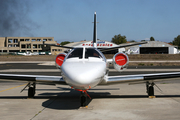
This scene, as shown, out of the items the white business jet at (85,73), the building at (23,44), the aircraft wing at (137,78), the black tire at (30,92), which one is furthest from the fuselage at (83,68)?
the building at (23,44)

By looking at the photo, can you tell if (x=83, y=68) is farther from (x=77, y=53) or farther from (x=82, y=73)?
(x=77, y=53)

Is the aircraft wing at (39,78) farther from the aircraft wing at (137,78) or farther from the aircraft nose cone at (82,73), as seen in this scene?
the aircraft wing at (137,78)

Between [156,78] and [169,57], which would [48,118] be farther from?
[169,57]

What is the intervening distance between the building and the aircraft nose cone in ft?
398

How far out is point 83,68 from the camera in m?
6.94

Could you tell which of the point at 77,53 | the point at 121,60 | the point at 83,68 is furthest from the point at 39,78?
the point at 121,60

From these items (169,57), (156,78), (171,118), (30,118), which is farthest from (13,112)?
(169,57)

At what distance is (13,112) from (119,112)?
132 inches

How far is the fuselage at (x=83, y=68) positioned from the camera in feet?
21.6

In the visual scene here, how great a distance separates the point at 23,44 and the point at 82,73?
131 m

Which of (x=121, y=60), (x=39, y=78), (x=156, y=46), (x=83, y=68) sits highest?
(x=156, y=46)

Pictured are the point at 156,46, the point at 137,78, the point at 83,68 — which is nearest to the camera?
the point at 83,68

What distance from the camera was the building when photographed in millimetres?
131375

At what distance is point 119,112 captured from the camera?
23.4 feet
